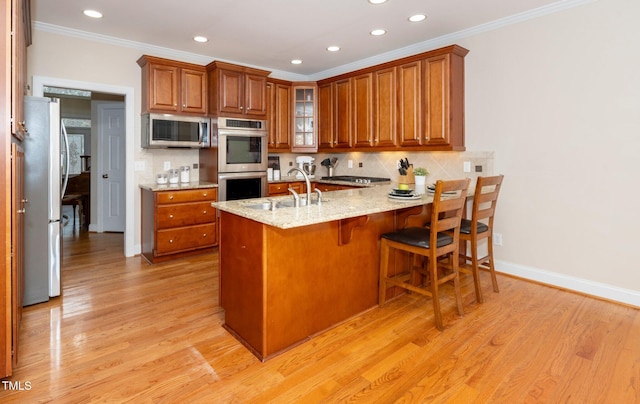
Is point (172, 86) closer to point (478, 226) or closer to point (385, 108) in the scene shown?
point (385, 108)

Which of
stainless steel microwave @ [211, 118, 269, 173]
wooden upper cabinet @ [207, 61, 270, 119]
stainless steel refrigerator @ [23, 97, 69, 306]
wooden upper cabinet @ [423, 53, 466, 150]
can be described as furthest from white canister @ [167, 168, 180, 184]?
wooden upper cabinet @ [423, 53, 466, 150]

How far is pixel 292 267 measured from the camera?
2.18 meters

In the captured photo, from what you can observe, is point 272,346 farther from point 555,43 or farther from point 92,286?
point 555,43

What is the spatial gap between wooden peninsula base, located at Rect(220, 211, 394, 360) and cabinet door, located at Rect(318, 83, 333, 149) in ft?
8.96

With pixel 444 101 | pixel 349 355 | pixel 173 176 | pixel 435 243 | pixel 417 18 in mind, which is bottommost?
pixel 349 355

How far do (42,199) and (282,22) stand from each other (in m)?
2.65

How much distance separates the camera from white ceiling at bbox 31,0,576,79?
10.5ft

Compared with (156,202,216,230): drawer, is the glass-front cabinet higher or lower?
higher

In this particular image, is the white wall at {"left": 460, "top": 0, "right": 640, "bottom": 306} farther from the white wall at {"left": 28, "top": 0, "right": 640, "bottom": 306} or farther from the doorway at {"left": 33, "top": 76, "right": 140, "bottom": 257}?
the doorway at {"left": 33, "top": 76, "right": 140, "bottom": 257}

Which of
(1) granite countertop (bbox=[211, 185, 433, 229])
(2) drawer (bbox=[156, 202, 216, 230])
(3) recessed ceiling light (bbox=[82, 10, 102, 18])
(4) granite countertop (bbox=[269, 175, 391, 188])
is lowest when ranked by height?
(2) drawer (bbox=[156, 202, 216, 230])

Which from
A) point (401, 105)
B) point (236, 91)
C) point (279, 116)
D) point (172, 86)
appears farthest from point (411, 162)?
point (172, 86)

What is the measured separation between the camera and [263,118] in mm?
4840

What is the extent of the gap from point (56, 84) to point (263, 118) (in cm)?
228

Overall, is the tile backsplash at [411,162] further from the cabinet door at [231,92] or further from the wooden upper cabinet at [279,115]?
the cabinet door at [231,92]
